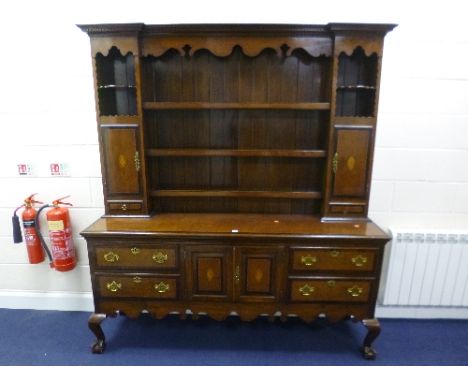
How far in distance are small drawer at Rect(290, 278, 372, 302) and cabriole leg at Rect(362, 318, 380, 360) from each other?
16 centimetres

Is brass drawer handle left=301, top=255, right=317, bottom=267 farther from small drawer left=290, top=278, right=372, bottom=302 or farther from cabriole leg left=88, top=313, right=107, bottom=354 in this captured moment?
cabriole leg left=88, top=313, right=107, bottom=354

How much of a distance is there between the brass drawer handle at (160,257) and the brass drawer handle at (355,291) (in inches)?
44.9

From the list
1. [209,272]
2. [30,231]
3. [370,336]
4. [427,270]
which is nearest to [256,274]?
[209,272]

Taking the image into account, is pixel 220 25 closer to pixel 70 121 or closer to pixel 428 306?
pixel 70 121

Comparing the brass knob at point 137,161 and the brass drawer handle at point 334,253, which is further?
the brass knob at point 137,161

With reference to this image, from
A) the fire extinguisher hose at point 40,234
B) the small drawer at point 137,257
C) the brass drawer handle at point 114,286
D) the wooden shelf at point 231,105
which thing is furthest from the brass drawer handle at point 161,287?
the wooden shelf at point 231,105

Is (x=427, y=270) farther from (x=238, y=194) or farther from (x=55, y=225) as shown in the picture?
(x=55, y=225)

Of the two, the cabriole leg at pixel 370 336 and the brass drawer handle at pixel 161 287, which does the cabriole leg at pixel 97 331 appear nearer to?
the brass drawer handle at pixel 161 287

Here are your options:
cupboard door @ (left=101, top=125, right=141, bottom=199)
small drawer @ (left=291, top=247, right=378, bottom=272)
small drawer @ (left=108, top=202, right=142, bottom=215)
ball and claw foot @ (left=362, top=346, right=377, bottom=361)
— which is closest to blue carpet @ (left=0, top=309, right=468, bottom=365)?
ball and claw foot @ (left=362, top=346, right=377, bottom=361)

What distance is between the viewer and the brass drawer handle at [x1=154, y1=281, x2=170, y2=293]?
1.84m

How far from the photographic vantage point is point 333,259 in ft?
5.80

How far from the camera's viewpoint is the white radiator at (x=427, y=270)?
81.4 inches

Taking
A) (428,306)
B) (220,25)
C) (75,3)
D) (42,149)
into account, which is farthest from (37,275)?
(428,306)

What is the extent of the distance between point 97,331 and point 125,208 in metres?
0.82
